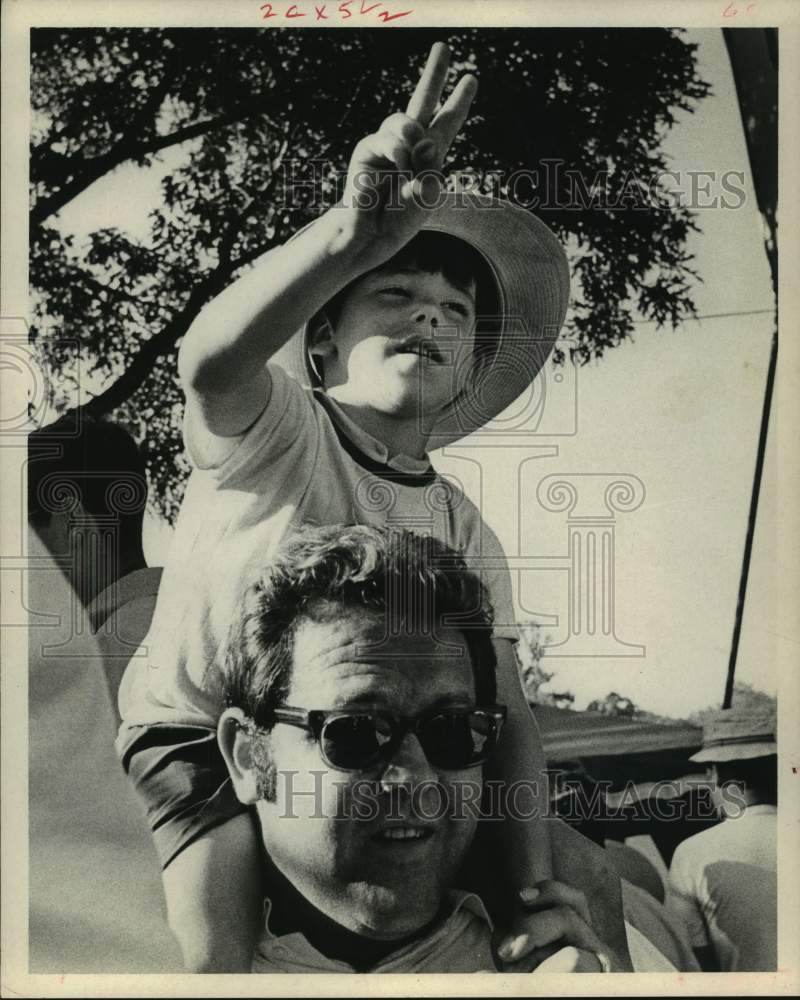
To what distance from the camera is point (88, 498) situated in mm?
4590

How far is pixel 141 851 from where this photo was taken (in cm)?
450

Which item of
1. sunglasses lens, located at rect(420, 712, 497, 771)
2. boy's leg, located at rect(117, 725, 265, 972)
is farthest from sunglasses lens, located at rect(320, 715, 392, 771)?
boy's leg, located at rect(117, 725, 265, 972)

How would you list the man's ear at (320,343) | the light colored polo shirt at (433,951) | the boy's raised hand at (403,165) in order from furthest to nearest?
1. the man's ear at (320,343)
2. the light colored polo shirt at (433,951)
3. the boy's raised hand at (403,165)

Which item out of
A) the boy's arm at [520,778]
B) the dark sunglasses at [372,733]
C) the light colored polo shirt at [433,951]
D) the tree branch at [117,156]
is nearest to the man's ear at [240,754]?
the dark sunglasses at [372,733]

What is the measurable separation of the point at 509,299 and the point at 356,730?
1479 millimetres

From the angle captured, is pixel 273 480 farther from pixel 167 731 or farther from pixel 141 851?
pixel 141 851

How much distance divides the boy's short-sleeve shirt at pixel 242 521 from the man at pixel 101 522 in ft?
0.25

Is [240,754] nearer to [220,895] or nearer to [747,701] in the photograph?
[220,895]

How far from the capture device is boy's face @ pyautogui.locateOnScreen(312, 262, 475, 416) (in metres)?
4.59

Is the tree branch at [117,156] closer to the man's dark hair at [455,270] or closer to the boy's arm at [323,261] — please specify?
the boy's arm at [323,261]

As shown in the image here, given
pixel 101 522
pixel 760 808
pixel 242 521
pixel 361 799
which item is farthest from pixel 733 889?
pixel 101 522

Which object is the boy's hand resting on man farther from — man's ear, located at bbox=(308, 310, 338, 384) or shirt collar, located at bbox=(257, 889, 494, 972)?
man's ear, located at bbox=(308, 310, 338, 384)

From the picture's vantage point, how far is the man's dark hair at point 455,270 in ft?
15.0

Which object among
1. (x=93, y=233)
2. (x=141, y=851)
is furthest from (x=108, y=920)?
(x=93, y=233)
